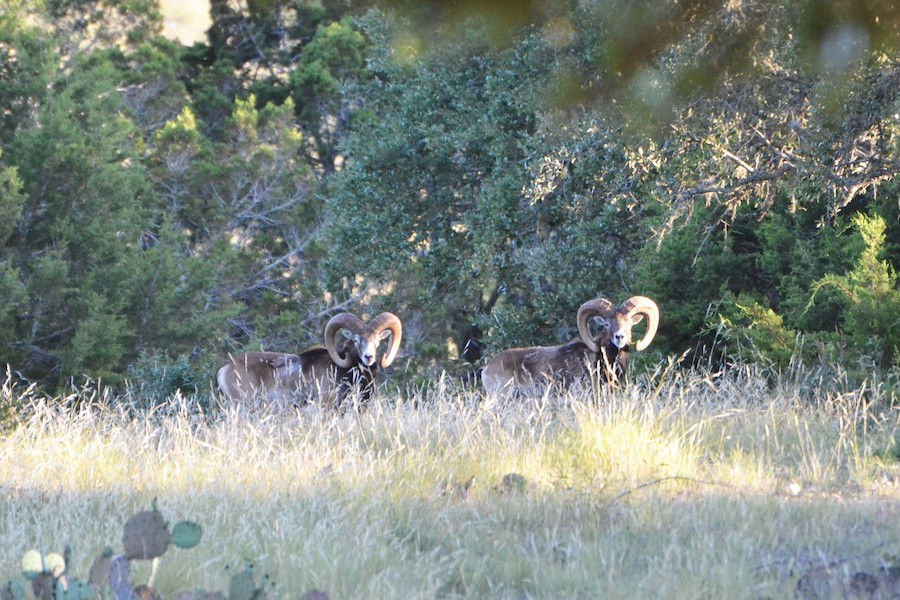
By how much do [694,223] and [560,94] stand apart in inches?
296

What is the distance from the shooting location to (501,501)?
19.4 ft

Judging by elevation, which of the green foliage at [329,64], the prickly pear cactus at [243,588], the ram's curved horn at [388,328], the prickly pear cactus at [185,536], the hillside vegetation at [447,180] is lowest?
the prickly pear cactus at [243,588]

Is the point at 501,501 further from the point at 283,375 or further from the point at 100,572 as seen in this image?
the point at 283,375

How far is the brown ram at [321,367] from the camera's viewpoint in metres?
12.6

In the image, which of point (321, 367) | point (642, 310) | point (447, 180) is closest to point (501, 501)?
point (642, 310)

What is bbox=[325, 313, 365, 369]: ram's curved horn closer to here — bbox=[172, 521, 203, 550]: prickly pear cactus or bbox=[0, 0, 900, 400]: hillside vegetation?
bbox=[0, 0, 900, 400]: hillside vegetation

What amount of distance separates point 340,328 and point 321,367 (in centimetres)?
52

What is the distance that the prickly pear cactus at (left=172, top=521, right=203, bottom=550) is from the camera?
15.0 feet

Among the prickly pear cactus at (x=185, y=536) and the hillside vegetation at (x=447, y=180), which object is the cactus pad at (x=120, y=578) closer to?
the prickly pear cactus at (x=185, y=536)

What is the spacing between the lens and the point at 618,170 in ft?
41.1

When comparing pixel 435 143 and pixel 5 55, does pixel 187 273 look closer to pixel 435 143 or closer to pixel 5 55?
pixel 5 55

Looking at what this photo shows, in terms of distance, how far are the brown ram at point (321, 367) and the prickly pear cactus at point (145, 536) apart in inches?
309

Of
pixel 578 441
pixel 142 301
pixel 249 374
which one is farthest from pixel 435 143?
pixel 578 441

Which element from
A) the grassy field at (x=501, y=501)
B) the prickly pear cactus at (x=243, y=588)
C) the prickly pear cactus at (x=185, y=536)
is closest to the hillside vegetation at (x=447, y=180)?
the grassy field at (x=501, y=501)
